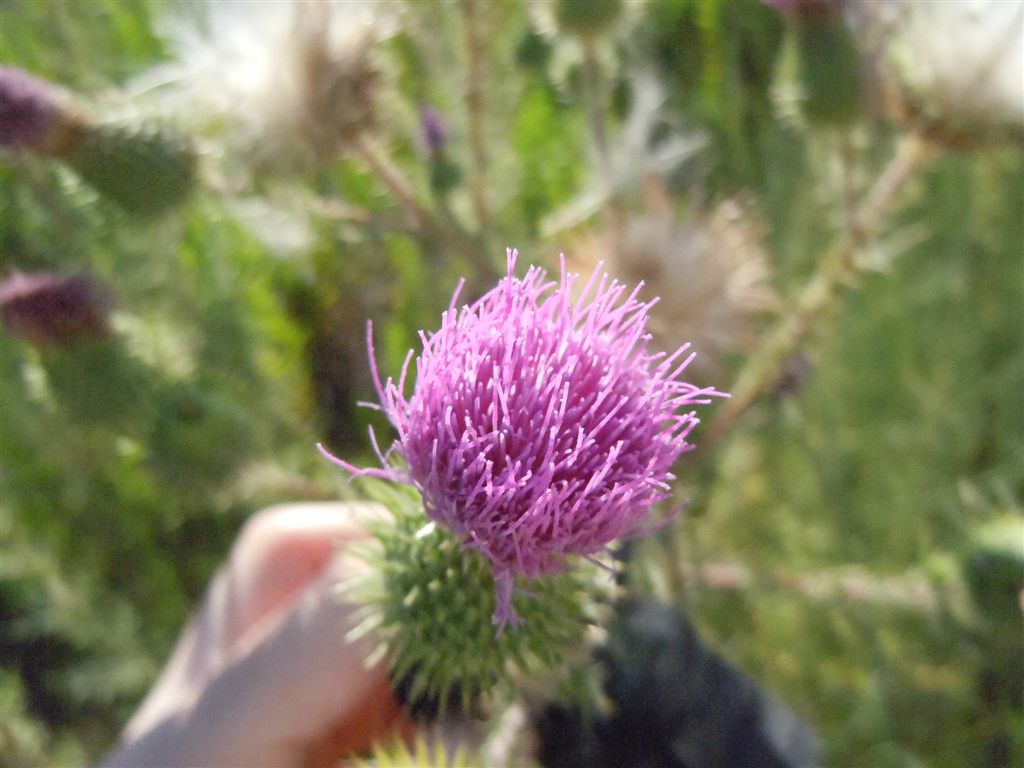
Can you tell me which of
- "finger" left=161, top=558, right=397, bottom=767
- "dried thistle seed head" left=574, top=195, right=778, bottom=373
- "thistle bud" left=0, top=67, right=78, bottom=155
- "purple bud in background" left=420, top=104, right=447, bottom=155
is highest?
"thistle bud" left=0, top=67, right=78, bottom=155

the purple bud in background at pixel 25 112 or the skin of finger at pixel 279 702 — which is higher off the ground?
the purple bud in background at pixel 25 112

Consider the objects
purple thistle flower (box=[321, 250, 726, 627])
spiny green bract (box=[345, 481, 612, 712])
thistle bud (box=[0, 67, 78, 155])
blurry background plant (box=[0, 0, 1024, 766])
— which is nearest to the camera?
purple thistle flower (box=[321, 250, 726, 627])

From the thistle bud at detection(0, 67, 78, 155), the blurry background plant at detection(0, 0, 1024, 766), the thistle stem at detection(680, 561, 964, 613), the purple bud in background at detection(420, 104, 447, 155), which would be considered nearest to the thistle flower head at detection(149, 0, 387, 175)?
the blurry background plant at detection(0, 0, 1024, 766)

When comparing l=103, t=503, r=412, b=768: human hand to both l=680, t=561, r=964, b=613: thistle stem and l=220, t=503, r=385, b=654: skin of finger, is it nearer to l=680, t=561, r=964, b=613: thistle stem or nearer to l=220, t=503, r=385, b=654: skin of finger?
l=220, t=503, r=385, b=654: skin of finger

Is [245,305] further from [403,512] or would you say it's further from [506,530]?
[506,530]

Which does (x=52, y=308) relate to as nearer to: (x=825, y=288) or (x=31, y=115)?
(x=31, y=115)

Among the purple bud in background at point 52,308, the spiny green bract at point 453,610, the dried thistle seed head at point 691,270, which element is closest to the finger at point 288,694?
the spiny green bract at point 453,610

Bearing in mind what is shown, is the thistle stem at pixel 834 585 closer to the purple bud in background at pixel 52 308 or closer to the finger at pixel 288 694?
the finger at pixel 288 694
